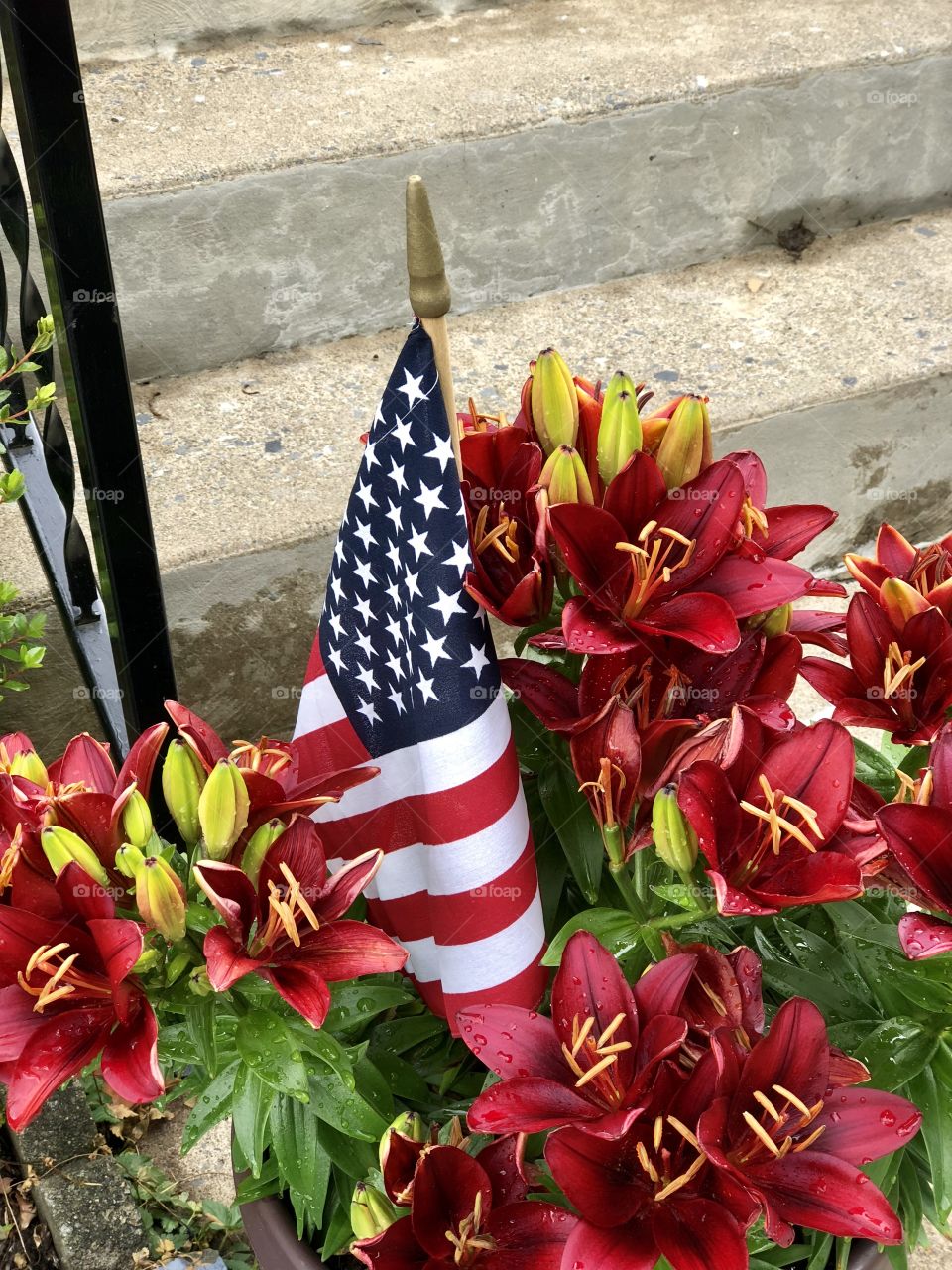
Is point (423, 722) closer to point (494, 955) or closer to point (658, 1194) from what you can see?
point (494, 955)

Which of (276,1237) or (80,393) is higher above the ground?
(80,393)

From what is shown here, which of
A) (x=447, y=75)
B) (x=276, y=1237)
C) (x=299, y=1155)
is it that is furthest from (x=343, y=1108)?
(x=447, y=75)

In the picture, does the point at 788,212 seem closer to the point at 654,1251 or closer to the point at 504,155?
the point at 504,155

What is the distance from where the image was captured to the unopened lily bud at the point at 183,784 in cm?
75

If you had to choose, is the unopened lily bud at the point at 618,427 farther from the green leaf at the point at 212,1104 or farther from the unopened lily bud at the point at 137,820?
the green leaf at the point at 212,1104

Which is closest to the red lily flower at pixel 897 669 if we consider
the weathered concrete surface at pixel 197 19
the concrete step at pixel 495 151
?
the concrete step at pixel 495 151

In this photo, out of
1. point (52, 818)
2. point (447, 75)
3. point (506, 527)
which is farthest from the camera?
point (447, 75)

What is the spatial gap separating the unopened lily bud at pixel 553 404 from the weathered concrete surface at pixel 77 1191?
3.58 ft

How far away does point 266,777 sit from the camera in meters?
0.77

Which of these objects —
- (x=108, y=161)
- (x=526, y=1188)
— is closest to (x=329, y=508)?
(x=108, y=161)

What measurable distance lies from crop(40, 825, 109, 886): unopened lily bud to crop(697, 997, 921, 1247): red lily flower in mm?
371

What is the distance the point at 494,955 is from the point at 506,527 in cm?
30

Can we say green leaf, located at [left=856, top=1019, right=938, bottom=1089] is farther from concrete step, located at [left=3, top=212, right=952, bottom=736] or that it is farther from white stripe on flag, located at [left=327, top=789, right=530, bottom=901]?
concrete step, located at [left=3, top=212, right=952, bottom=736]

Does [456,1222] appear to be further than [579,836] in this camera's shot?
No
